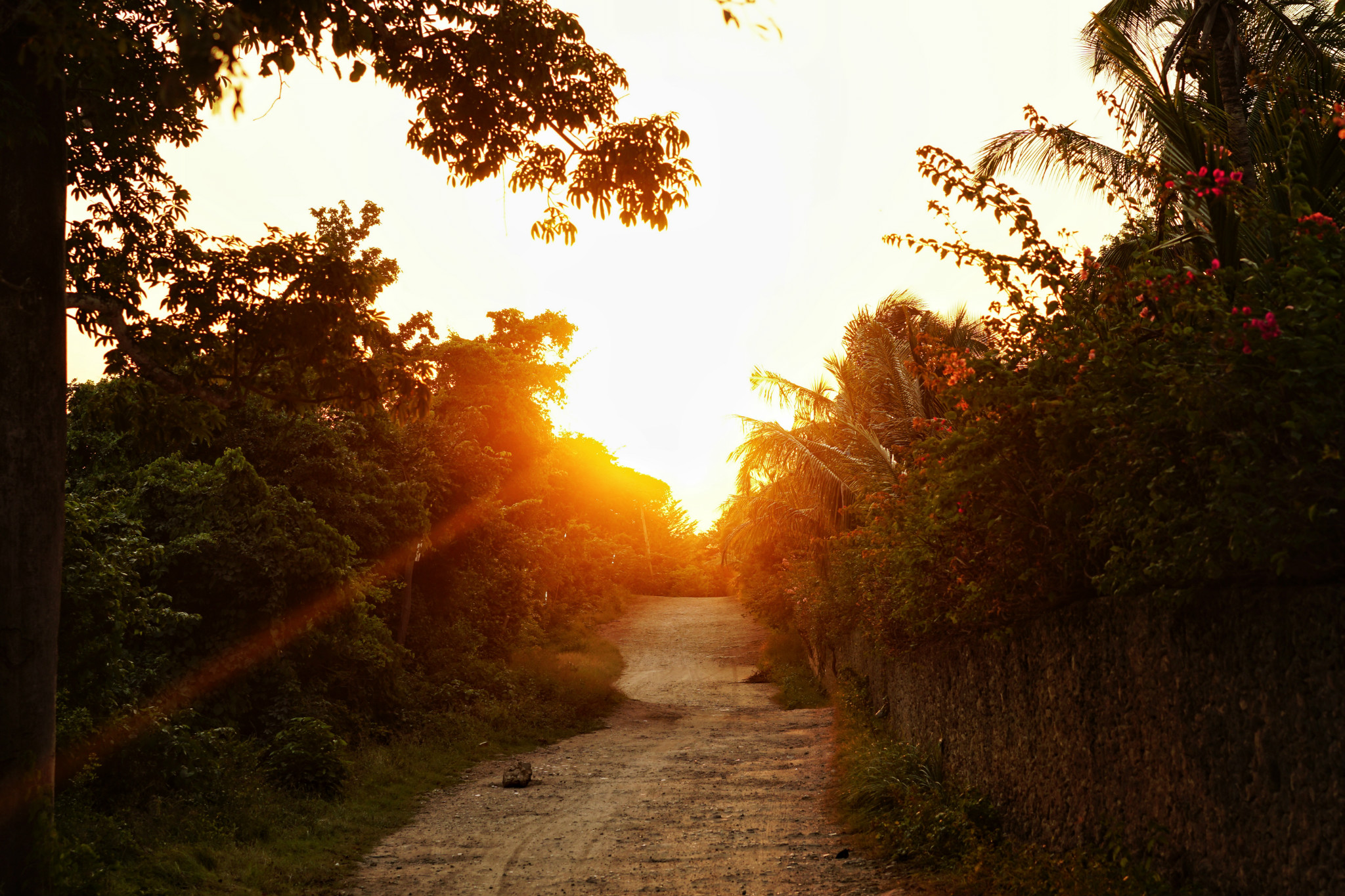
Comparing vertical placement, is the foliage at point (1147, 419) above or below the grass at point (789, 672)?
above

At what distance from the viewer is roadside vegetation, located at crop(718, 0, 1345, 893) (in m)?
3.91

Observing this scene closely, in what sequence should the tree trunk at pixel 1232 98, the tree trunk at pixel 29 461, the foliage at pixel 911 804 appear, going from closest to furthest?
1. the tree trunk at pixel 29 461
2. the foliage at pixel 911 804
3. the tree trunk at pixel 1232 98

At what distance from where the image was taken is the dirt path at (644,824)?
8242mm

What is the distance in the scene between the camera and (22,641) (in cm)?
528

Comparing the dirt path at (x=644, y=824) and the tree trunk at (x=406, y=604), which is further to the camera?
the tree trunk at (x=406, y=604)

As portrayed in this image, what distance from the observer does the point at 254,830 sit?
9.54 metres

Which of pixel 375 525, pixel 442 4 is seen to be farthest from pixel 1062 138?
pixel 375 525

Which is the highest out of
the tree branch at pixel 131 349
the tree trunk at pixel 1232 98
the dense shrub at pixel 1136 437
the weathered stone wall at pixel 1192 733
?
the tree trunk at pixel 1232 98

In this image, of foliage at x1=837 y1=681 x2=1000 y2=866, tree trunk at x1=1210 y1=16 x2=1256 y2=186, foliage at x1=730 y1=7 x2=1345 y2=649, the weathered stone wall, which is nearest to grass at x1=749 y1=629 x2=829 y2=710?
foliage at x1=837 y1=681 x2=1000 y2=866

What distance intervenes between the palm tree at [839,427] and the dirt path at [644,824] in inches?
238

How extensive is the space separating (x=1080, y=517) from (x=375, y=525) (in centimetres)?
1533

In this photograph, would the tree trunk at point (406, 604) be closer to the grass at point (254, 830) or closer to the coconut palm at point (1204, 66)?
the grass at point (254, 830)

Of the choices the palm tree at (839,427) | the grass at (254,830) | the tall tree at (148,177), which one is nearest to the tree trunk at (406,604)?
the grass at (254,830)

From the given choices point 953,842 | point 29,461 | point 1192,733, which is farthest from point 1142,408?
point 29,461
